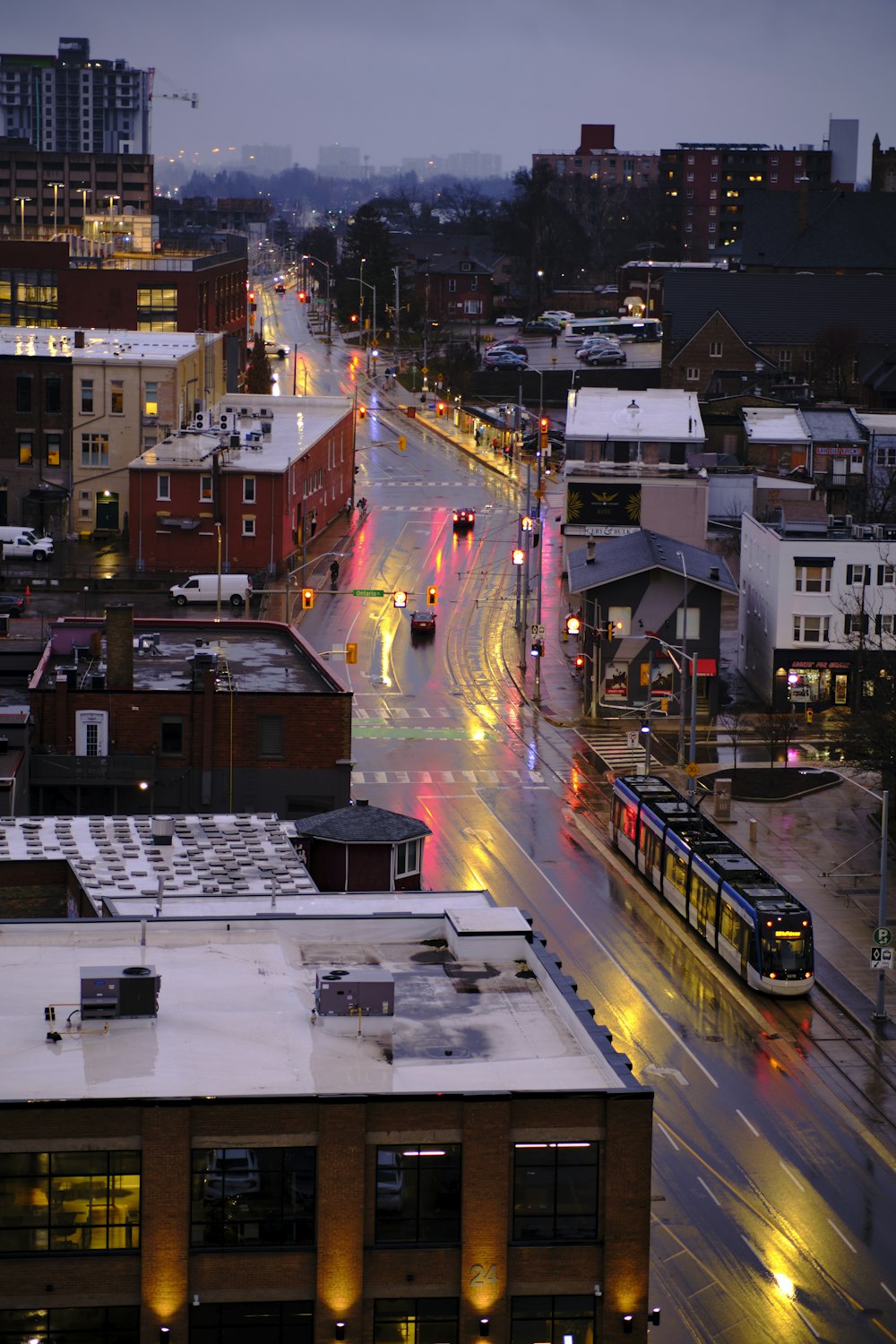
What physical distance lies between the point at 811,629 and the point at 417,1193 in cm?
5670

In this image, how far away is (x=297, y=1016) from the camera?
117 feet

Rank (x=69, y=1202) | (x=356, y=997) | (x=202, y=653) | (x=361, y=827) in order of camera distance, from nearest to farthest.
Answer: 1. (x=69, y=1202)
2. (x=356, y=997)
3. (x=361, y=827)
4. (x=202, y=653)

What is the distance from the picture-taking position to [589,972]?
5641 cm

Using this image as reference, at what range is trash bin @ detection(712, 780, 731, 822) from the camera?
7050 centimetres

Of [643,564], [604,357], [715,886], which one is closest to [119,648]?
[715,886]

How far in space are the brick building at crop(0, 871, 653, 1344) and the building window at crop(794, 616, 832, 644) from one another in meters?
53.0

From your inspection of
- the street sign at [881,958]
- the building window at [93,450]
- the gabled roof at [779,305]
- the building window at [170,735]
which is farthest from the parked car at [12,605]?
the gabled roof at [779,305]

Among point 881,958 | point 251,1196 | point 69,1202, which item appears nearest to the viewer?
point 69,1202

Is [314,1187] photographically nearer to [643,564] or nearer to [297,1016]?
[297,1016]

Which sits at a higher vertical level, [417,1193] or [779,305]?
[779,305]

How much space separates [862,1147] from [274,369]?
485 feet

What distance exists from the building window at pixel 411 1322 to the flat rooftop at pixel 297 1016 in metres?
3.01

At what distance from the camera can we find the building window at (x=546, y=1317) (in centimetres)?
3222

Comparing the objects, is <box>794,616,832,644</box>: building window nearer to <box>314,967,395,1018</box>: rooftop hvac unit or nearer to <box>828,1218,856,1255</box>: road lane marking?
<box>828,1218,856,1255</box>: road lane marking
